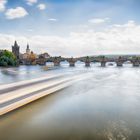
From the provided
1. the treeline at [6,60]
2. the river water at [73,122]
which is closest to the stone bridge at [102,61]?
the treeline at [6,60]

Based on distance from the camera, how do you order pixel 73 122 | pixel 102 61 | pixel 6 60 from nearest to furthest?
pixel 73 122 → pixel 6 60 → pixel 102 61

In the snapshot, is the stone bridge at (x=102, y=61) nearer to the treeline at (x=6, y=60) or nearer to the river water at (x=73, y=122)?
the treeline at (x=6, y=60)

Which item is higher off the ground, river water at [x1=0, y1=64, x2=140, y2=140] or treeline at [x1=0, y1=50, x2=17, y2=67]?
treeline at [x1=0, y1=50, x2=17, y2=67]

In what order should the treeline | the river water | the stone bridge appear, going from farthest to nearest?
the stone bridge → the treeline → the river water

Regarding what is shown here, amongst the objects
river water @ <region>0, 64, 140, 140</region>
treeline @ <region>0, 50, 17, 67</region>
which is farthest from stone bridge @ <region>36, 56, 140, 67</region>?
river water @ <region>0, 64, 140, 140</region>

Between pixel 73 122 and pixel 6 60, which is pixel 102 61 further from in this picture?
pixel 73 122

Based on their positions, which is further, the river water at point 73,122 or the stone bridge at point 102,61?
the stone bridge at point 102,61

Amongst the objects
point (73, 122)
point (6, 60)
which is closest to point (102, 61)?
point (6, 60)

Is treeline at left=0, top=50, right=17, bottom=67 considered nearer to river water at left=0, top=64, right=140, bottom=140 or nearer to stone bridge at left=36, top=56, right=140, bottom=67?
stone bridge at left=36, top=56, right=140, bottom=67

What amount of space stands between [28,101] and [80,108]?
270 inches

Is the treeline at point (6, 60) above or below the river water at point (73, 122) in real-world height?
above

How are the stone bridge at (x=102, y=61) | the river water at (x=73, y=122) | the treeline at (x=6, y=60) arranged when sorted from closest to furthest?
1. the river water at (x=73, y=122)
2. the treeline at (x=6, y=60)
3. the stone bridge at (x=102, y=61)

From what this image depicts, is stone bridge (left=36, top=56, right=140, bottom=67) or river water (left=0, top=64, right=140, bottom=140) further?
stone bridge (left=36, top=56, right=140, bottom=67)

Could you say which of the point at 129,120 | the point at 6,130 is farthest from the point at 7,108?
the point at 129,120
